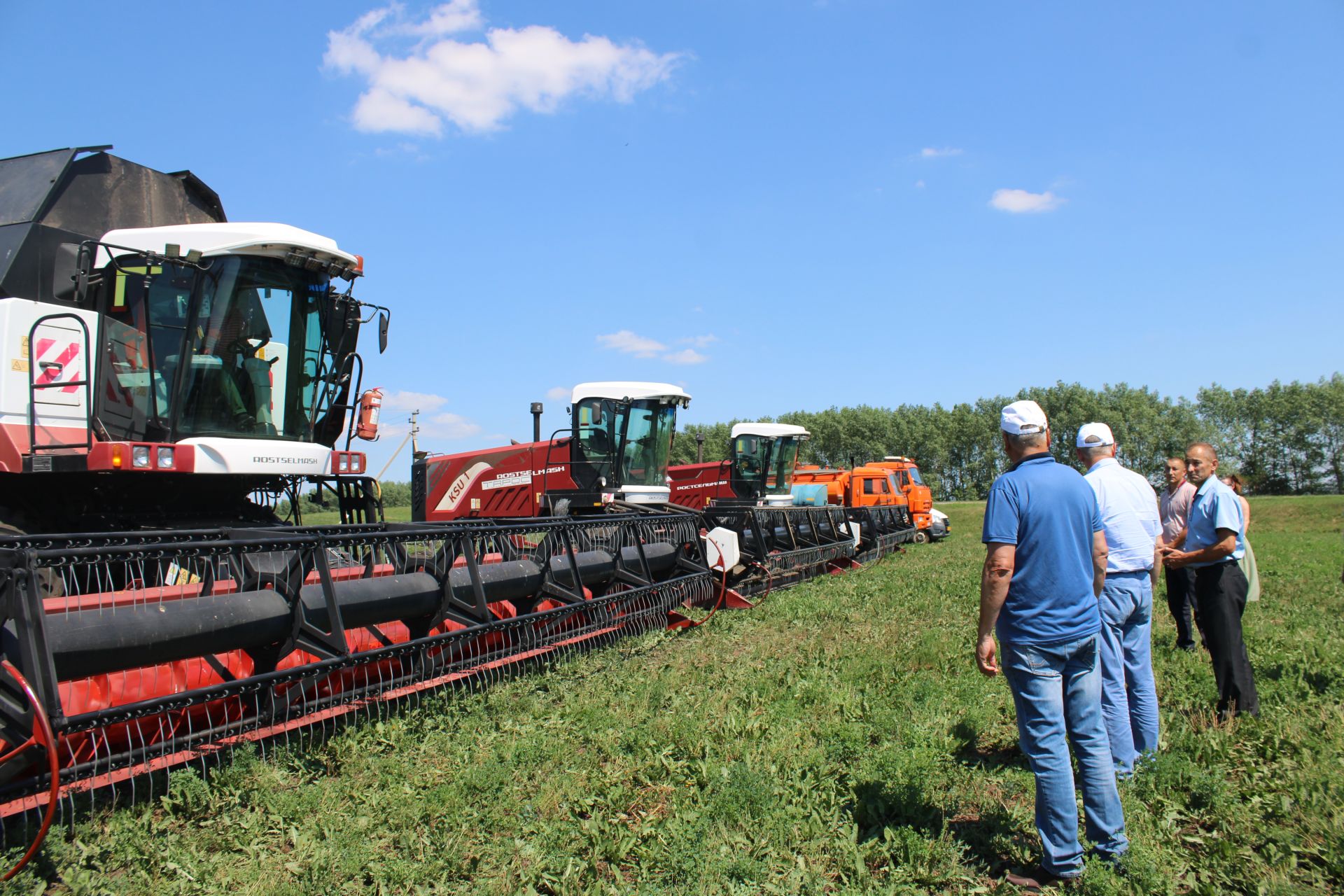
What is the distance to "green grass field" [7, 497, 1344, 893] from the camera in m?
3.06

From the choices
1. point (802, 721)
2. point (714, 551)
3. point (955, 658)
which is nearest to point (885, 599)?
point (714, 551)

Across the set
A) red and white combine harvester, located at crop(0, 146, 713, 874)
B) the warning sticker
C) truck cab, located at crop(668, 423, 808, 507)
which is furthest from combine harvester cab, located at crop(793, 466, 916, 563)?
red and white combine harvester, located at crop(0, 146, 713, 874)

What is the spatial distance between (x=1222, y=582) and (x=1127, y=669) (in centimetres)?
125

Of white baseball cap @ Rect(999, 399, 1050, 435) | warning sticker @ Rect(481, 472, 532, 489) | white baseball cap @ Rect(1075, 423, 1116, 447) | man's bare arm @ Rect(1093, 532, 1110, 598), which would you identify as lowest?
warning sticker @ Rect(481, 472, 532, 489)

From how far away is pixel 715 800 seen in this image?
144 inches

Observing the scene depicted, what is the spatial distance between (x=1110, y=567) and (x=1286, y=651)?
3706 mm

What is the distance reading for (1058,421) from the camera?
69062 millimetres

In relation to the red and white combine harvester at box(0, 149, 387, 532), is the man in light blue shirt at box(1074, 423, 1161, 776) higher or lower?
lower

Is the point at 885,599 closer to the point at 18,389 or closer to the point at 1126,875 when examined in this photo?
the point at 1126,875

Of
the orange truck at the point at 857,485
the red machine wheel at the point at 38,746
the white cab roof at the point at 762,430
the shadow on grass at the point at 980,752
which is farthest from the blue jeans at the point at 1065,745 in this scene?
the orange truck at the point at 857,485

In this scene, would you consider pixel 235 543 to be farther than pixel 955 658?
No

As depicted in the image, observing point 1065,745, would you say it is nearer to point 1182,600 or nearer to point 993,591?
point 993,591

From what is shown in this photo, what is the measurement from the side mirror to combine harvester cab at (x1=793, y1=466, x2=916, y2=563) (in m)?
14.0

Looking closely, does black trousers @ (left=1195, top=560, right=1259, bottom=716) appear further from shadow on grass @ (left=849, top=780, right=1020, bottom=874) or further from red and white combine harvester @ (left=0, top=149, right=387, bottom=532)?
red and white combine harvester @ (left=0, top=149, right=387, bottom=532)
